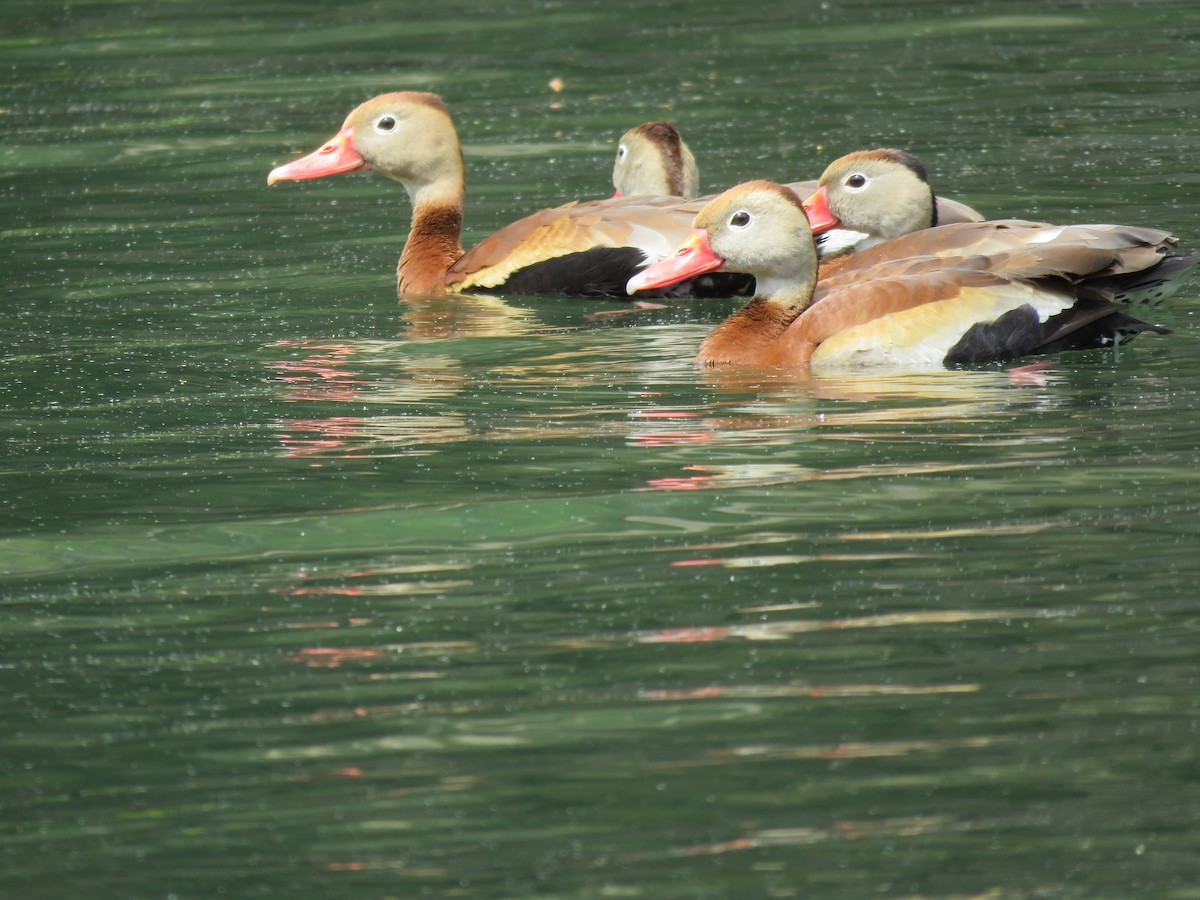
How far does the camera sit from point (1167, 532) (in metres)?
5.50

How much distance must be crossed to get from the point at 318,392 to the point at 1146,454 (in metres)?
3.07

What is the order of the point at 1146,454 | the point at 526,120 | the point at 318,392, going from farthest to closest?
the point at 526,120
the point at 318,392
the point at 1146,454

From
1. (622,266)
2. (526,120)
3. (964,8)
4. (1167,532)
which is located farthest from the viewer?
(964,8)

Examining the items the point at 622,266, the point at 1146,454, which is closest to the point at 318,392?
the point at 622,266

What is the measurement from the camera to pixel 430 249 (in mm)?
10633

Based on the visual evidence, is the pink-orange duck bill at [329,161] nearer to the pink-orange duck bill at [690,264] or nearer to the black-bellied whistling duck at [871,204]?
the black-bellied whistling duck at [871,204]

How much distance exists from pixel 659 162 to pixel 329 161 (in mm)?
1721

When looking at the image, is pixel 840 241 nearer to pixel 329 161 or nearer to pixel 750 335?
pixel 750 335

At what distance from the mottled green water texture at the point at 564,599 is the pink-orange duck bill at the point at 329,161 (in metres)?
0.41

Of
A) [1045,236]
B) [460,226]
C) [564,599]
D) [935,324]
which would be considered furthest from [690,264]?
[564,599]

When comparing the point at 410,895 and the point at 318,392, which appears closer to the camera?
the point at 410,895

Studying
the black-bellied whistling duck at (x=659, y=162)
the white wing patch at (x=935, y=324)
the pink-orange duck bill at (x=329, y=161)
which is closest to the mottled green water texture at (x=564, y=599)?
the white wing patch at (x=935, y=324)

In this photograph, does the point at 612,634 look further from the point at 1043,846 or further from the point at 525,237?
the point at 525,237


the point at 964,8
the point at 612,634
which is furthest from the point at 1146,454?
the point at 964,8
